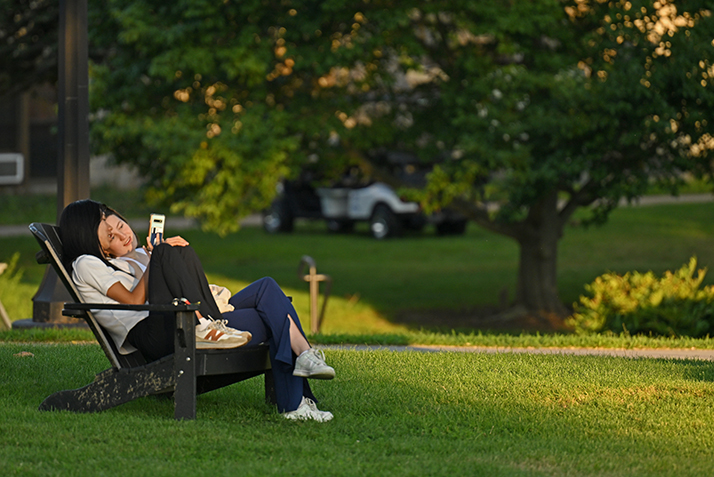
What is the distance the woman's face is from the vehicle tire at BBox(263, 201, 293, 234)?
20.0 m

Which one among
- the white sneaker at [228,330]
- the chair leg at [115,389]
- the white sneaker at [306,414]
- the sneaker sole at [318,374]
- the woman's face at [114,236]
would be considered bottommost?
the white sneaker at [306,414]

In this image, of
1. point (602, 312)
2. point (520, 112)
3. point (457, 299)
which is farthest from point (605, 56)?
point (457, 299)

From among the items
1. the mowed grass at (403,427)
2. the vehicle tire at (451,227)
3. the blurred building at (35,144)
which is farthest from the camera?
the blurred building at (35,144)

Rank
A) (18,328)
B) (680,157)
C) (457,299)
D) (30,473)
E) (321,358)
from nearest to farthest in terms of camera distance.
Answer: (30,473)
(321,358)
(18,328)
(680,157)
(457,299)

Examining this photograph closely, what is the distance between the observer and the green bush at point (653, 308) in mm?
10336

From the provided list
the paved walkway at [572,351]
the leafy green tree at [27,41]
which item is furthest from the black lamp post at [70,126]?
the leafy green tree at [27,41]

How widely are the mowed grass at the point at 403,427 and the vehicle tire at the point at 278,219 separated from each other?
61.6ft

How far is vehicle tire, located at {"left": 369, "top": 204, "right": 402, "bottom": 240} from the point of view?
75.9 ft

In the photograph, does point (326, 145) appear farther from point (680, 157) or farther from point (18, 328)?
point (18, 328)

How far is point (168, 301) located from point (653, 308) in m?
7.22

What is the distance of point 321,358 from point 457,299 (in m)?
11.5

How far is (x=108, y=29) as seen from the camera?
43.5ft

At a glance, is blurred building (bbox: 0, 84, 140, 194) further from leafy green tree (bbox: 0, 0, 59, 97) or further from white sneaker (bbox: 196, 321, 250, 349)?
white sneaker (bbox: 196, 321, 250, 349)

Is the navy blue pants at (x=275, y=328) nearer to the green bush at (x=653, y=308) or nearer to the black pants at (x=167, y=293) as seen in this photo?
the black pants at (x=167, y=293)
